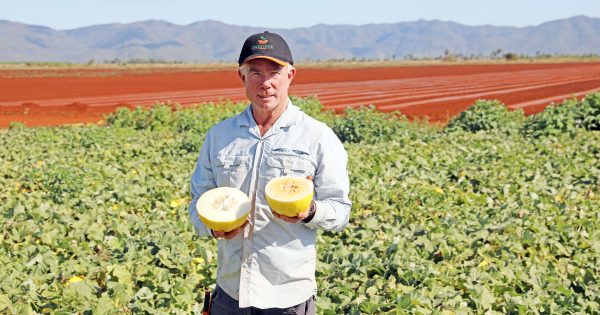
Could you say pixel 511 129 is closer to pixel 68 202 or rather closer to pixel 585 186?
pixel 585 186

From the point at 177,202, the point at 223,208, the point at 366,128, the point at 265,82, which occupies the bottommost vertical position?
the point at 366,128

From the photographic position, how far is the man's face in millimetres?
2904

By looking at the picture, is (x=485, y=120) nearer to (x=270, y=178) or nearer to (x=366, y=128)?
(x=366, y=128)

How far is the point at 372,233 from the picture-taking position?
6.40m

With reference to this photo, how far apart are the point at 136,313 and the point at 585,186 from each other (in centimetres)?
620

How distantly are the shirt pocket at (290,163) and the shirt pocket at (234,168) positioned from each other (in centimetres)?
12

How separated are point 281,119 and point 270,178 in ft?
0.90

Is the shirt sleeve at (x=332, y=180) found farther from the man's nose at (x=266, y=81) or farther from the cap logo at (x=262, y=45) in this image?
the cap logo at (x=262, y=45)

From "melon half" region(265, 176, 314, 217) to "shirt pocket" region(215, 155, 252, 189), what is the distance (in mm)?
181

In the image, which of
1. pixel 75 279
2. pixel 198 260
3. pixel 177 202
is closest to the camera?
pixel 75 279

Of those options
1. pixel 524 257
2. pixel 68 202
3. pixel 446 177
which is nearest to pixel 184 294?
pixel 524 257

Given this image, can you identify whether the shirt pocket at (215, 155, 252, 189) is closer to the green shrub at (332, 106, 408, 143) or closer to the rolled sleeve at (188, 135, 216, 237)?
the rolled sleeve at (188, 135, 216, 237)

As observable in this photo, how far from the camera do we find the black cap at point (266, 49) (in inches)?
112

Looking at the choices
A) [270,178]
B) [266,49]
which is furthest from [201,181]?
[266,49]
